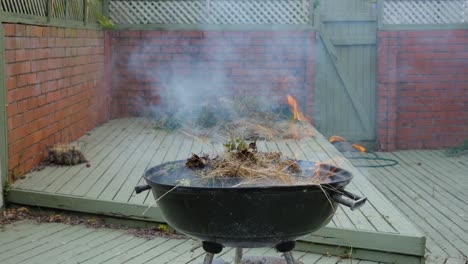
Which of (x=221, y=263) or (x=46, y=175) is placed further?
(x=46, y=175)

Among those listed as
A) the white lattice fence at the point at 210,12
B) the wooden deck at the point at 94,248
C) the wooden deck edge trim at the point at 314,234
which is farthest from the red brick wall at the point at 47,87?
the wooden deck at the point at 94,248

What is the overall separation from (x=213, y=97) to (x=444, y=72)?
3410 millimetres

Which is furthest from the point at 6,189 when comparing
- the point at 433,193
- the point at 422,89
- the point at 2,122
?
the point at 422,89

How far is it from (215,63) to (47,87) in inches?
131

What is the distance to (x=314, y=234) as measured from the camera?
14.4 feet

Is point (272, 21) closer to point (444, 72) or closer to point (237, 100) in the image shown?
point (237, 100)

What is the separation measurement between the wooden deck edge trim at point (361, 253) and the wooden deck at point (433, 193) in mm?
265

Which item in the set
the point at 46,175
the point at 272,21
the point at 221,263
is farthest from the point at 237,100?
the point at 221,263

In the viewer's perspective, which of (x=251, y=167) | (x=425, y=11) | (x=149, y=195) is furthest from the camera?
(x=425, y=11)

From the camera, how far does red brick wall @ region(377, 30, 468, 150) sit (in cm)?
941

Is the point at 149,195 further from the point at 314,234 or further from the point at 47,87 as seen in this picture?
the point at 47,87

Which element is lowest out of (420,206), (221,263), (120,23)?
(420,206)

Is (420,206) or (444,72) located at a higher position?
(444,72)

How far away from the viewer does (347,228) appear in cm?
432
